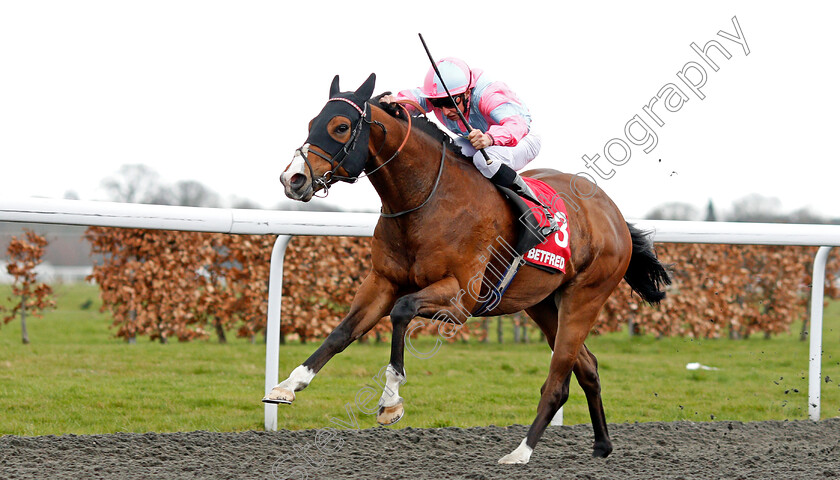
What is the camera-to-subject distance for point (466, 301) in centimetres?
327

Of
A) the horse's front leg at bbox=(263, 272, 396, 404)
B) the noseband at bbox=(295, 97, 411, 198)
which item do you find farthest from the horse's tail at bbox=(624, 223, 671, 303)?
the noseband at bbox=(295, 97, 411, 198)

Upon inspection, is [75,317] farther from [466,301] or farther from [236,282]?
[466,301]

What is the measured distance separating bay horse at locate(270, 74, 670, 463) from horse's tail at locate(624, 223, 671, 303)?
74 cm

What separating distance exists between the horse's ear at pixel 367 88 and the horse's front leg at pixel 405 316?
2.67ft

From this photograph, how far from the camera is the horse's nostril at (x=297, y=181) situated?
2.85 m

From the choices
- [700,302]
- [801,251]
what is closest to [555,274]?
[700,302]

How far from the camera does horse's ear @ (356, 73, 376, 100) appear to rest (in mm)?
3154

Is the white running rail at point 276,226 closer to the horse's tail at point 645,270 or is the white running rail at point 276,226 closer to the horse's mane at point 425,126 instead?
the horse's tail at point 645,270

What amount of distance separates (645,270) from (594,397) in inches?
37.7

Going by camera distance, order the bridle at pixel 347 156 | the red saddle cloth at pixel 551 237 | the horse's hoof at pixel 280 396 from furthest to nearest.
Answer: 1. the red saddle cloth at pixel 551 237
2. the bridle at pixel 347 156
3. the horse's hoof at pixel 280 396

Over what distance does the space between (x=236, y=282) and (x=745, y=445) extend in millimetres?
4994

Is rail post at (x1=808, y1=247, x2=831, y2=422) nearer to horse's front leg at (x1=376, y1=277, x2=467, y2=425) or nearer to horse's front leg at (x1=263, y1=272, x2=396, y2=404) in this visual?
horse's front leg at (x1=376, y1=277, x2=467, y2=425)

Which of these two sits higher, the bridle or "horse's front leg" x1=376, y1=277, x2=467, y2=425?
the bridle

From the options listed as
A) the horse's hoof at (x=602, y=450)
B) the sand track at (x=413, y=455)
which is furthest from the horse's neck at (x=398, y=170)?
the horse's hoof at (x=602, y=450)
